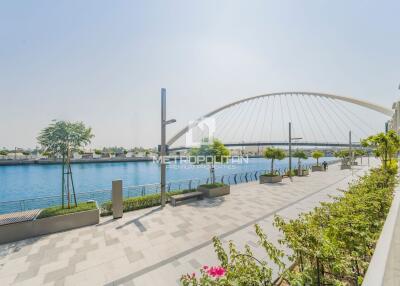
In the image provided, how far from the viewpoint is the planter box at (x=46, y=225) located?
5.69 meters

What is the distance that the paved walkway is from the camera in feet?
13.5

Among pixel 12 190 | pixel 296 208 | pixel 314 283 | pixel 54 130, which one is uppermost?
pixel 54 130

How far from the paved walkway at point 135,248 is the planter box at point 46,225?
0.26m

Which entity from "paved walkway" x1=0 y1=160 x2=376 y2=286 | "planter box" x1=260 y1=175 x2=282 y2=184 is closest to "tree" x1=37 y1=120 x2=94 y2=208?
"paved walkway" x1=0 y1=160 x2=376 y2=286

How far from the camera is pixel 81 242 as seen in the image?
5578 millimetres

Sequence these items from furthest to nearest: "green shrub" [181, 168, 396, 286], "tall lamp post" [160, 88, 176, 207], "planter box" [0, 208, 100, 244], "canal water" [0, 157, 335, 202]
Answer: "canal water" [0, 157, 335, 202] → "tall lamp post" [160, 88, 176, 207] → "planter box" [0, 208, 100, 244] → "green shrub" [181, 168, 396, 286]

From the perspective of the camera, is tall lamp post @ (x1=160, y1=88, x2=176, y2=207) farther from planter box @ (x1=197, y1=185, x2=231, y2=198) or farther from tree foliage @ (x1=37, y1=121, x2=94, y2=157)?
tree foliage @ (x1=37, y1=121, x2=94, y2=157)

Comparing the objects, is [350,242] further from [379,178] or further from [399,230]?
[379,178]

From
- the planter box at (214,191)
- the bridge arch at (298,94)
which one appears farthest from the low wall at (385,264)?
the bridge arch at (298,94)

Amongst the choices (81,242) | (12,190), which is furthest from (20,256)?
(12,190)

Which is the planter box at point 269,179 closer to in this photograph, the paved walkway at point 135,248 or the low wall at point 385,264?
the paved walkway at point 135,248

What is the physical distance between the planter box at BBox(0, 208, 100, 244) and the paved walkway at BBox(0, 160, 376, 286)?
0.26 m

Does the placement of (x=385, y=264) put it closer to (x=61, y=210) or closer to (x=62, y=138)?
(x=61, y=210)

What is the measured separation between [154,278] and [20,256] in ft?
12.9
